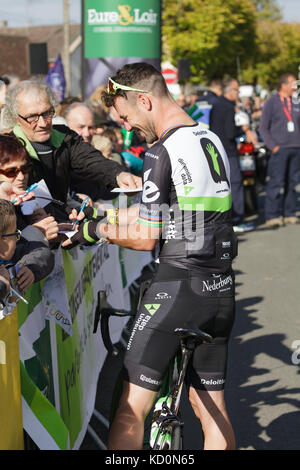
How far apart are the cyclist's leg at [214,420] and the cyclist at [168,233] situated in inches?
13.0

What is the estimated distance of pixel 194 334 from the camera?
3.26 metres

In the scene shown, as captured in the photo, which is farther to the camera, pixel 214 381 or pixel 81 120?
pixel 81 120

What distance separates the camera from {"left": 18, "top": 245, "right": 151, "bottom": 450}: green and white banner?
352cm

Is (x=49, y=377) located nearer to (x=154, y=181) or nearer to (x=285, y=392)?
(x=154, y=181)

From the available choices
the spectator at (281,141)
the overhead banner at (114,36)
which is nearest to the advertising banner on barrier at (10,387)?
the spectator at (281,141)

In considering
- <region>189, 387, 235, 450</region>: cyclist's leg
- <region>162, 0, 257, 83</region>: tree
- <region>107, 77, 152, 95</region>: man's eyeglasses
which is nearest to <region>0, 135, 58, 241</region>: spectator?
<region>107, 77, 152, 95</region>: man's eyeglasses

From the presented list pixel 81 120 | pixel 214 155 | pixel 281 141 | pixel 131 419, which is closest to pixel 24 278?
pixel 131 419

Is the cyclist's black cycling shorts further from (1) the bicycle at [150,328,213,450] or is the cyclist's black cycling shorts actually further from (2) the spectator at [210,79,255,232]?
(2) the spectator at [210,79,255,232]

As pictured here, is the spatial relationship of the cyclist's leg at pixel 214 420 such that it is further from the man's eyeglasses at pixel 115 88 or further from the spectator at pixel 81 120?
the spectator at pixel 81 120

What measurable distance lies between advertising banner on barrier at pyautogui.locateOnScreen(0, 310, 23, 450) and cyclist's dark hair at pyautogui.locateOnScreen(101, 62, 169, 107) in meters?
1.18

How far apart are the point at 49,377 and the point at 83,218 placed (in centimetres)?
93

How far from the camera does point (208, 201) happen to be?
3.43 metres

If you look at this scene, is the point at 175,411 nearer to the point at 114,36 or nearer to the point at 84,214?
the point at 84,214

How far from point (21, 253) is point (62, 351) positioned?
734mm
